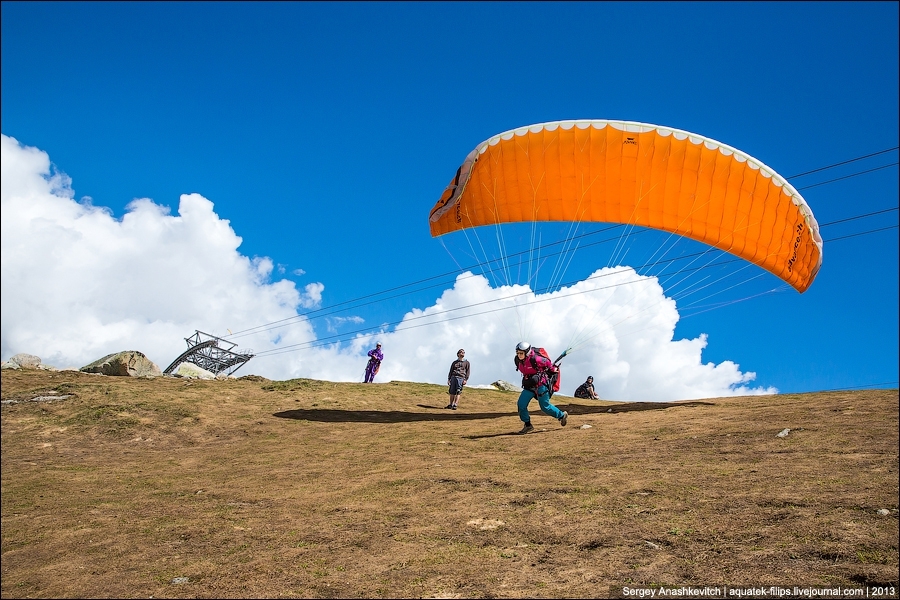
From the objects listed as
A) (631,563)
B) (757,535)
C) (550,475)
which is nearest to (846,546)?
(757,535)

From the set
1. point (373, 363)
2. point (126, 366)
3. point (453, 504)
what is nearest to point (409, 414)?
point (373, 363)

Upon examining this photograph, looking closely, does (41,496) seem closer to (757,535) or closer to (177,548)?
(177,548)

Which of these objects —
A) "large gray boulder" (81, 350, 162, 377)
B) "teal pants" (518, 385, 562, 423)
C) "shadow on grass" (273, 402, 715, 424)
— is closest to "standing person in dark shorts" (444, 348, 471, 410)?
"shadow on grass" (273, 402, 715, 424)

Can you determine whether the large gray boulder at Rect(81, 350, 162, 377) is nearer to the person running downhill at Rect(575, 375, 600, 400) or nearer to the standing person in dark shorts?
the standing person in dark shorts

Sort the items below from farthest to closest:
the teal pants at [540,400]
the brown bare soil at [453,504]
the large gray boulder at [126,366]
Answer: the large gray boulder at [126,366]
the teal pants at [540,400]
the brown bare soil at [453,504]

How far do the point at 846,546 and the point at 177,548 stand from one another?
19.9 feet

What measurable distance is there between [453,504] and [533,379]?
5.22m

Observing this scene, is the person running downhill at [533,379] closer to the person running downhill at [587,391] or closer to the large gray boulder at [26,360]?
the person running downhill at [587,391]

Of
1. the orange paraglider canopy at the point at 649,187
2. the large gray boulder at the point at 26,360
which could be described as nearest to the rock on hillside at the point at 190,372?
the large gray boulder at the point at 26,360

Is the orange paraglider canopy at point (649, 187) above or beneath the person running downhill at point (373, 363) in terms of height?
above

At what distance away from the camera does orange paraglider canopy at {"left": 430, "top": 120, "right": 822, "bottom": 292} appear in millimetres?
13008

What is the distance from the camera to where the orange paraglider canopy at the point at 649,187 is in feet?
42.7

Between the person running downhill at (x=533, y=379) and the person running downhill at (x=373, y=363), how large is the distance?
11.4 metres

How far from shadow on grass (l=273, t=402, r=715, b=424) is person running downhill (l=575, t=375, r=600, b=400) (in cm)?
561
